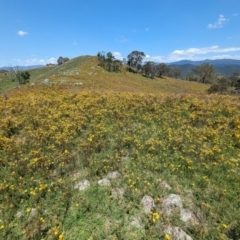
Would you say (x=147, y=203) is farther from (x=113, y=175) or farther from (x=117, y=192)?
(x=113, y=175)

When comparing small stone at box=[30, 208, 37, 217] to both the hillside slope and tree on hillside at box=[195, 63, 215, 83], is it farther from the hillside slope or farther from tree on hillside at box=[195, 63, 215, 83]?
tree on hillside at box=[195, 63, 215, 83]

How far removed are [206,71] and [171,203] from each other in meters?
103

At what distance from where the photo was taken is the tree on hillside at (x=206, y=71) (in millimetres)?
94375

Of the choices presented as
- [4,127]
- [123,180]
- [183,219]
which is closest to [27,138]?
[4,127]

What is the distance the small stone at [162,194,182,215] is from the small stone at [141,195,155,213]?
37 centimetres

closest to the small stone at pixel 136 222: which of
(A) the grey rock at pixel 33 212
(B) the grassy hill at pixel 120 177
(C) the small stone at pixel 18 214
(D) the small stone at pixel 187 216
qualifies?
(B) the grassy hill at pixel 120 177

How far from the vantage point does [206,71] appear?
96.7 meters

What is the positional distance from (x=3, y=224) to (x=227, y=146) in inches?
363

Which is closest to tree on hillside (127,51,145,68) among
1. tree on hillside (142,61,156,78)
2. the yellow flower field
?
tree on hillside (142,61,156,78)

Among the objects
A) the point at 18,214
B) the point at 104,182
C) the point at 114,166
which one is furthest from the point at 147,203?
the point at 18,214

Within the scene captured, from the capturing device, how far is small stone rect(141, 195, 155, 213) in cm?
602

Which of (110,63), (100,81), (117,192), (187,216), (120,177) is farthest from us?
(110,63)

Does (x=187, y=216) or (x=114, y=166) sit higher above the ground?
(x=114, y=166)

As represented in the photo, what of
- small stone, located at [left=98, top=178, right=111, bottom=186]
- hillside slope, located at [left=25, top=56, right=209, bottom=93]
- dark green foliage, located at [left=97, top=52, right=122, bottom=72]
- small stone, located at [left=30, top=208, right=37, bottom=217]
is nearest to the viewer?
small stone, located at [left=30, top=208, right=37, bottom=217]
